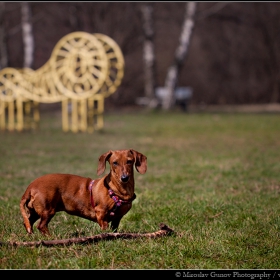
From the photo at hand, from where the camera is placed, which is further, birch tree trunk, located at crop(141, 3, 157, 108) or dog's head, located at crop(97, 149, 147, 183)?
birch tree trunk, located at crop(141, 3, 157, 108)

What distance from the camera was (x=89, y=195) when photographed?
14.3 ft

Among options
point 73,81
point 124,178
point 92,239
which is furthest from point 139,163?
point 73,81

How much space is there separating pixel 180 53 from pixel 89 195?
2037cm

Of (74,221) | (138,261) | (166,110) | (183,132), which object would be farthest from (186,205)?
(166,110)

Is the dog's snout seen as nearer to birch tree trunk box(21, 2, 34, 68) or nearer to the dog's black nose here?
the dog's black nose

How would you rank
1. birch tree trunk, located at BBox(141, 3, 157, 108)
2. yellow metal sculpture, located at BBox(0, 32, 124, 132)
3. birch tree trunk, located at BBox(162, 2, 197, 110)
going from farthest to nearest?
birch tree trunk, located at BBox(141, 3, 157, 108), birch tree trunk, located at BBox(162, 2, 197, 110), yellow metal sculpture, located at BBox(0, 32, 124, 132)

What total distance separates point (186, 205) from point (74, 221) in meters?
1.19

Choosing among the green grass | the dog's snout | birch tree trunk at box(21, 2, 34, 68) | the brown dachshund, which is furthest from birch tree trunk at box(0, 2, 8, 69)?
the dog's snout

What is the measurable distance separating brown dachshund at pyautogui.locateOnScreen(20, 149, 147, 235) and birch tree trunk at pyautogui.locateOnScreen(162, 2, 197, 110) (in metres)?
20.1

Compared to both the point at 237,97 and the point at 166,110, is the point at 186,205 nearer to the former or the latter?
the point at 166,110

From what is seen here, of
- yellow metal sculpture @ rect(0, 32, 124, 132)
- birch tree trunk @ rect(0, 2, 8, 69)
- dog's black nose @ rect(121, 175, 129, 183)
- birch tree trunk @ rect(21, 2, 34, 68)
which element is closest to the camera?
dog's black nose @ rect(121, 175, 129, 183)

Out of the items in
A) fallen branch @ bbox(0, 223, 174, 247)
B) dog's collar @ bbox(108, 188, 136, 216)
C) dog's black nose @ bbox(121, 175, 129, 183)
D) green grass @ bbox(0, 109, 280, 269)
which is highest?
dog's black nose @ bbox(121, 175, 129, 183)

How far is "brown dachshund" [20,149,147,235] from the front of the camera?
4.21m

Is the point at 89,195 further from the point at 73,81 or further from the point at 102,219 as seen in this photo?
the point at 73,81
